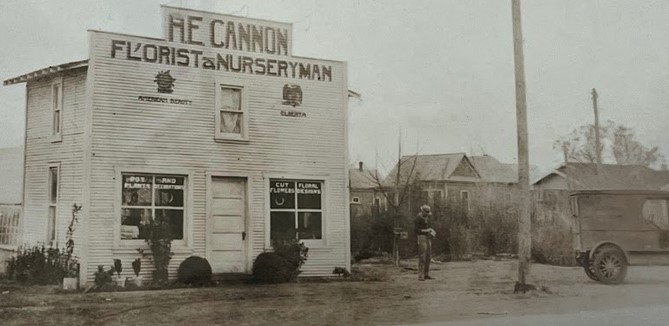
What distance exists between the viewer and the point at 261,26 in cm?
532

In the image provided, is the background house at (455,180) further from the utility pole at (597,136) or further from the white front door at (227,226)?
the white front door at (227,226)

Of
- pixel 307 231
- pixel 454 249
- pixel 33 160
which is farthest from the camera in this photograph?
pixel 454 249

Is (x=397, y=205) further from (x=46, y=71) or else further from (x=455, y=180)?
(x=46, y=71)

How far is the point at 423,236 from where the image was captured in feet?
19.5

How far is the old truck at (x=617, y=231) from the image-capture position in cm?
630

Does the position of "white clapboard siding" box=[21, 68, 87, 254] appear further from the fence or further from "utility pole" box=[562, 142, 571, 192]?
"utility pole" box=[562, 142, 571, 192]

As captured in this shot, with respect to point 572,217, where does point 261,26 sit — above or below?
above

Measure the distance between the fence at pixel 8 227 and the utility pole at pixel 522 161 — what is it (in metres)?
4.40

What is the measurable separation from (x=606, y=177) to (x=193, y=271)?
4.20m

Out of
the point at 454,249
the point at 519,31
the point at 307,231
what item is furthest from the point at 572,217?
the point at 307,231

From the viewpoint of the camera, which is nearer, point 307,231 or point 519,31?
point 307,231

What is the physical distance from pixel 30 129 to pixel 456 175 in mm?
3747

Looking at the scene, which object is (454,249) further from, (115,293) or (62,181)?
(62,181)

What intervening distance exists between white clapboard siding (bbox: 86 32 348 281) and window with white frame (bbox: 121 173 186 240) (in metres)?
0.07
